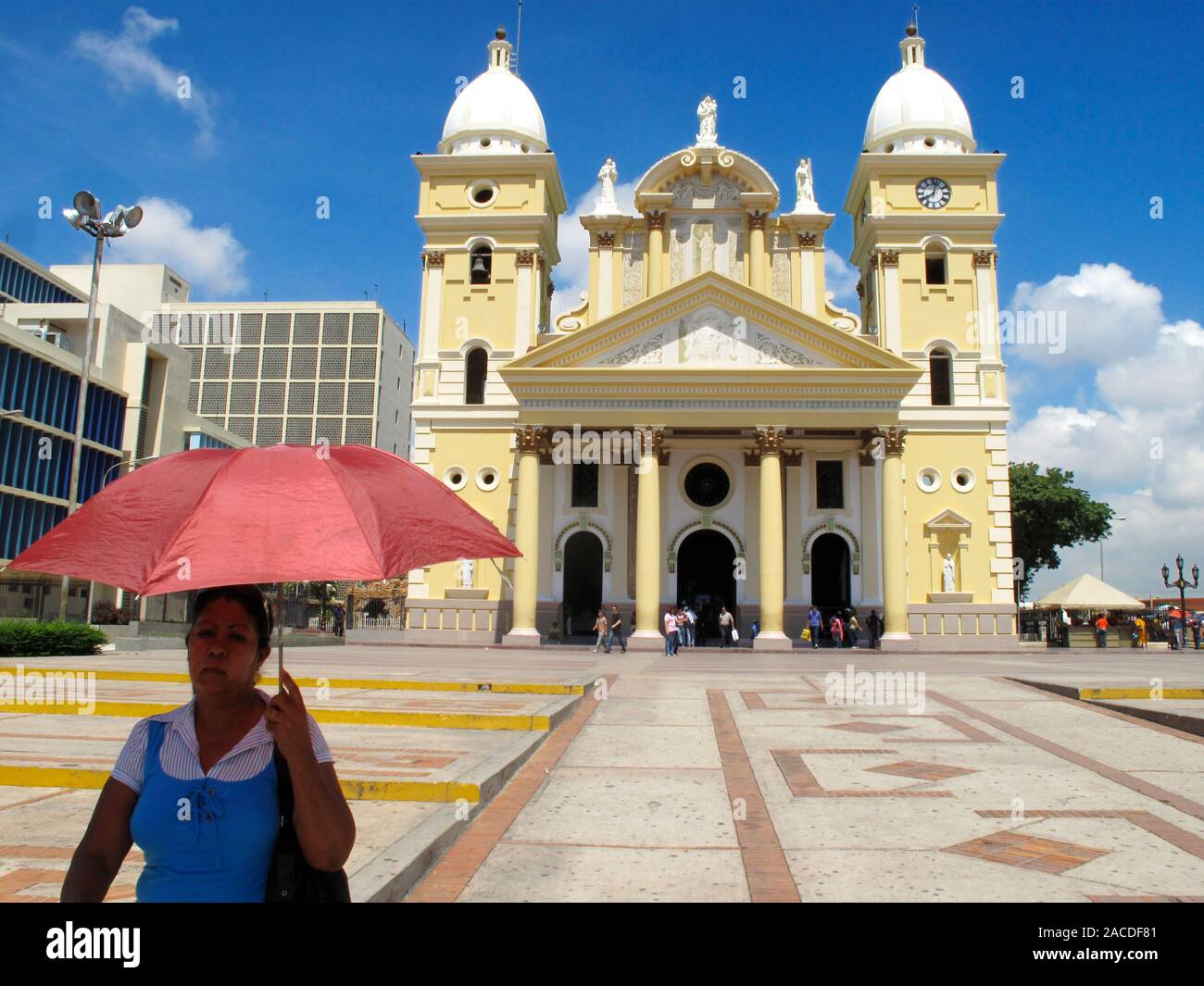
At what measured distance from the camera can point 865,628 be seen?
33906mm

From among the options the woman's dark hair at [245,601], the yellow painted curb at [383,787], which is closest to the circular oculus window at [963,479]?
the yellow painted curb at [383,787]

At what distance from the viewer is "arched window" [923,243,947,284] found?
3810cm

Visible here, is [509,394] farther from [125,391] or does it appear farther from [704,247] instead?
[125,391]

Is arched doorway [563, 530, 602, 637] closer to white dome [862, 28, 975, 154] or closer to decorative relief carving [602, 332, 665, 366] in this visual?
decorative relief carving [602, 332, 665, 366]

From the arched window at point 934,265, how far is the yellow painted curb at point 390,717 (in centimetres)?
3183

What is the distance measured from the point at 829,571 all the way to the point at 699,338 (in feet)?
33.0

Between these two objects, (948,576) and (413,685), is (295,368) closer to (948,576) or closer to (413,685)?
(948,576)

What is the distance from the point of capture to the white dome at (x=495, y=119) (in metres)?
40.2

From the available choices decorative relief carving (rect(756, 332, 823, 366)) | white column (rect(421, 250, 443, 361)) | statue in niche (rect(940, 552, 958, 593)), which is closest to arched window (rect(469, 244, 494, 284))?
white column (rect(421, 250, 443, 361))

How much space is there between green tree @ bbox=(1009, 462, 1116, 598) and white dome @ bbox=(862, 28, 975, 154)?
26.8 metres

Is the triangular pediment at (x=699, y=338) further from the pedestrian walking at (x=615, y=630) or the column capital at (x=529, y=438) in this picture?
the pedestrian walking at (x=615, y=630)

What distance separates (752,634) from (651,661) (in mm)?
9798

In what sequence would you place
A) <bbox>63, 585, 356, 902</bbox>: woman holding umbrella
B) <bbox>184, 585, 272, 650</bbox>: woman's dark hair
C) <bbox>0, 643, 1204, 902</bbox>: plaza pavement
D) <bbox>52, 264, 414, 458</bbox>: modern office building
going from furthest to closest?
<bbox>52, 264, 414, 458</bbox>: modern office building < <bbox>0, 643, 1204, 902</bbox>: plaza pavement < <bbox>184, 585, 272, 650</bbox>: woman's dark hair < <bbox>63, 585, 356, 902</bbox>: woman holding umbrella
